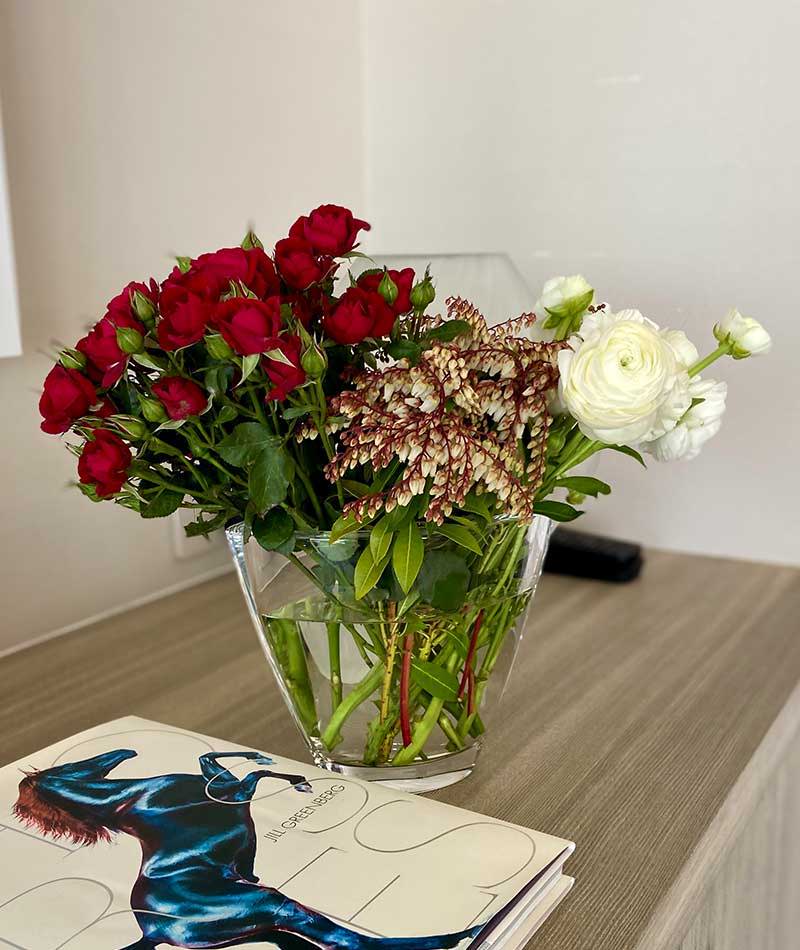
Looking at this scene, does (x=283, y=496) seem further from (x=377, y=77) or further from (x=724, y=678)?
(x=377, y=77)

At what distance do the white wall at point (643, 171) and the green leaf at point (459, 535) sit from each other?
0.71m

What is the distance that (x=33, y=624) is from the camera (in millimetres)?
955

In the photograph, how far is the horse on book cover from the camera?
436 mm

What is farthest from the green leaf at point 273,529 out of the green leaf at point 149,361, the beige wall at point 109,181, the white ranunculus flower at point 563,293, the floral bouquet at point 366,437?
the beige wall at point 109,181

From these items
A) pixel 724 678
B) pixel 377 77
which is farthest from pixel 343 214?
pixel 377 77

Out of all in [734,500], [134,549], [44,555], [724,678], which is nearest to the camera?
[724,678]

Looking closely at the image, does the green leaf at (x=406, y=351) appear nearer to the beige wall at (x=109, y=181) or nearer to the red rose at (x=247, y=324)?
the red rose at (x=247, y=324)

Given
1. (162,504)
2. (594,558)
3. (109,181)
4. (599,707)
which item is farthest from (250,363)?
(594,558)

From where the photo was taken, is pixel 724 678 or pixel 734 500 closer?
pixel 724 678

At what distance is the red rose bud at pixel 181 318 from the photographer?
49 cm

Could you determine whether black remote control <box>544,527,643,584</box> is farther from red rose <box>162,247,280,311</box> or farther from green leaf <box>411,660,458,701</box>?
red rose <box>162,247,280,311</box>

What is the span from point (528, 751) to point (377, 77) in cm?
97

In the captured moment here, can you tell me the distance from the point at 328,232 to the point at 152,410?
139 mm

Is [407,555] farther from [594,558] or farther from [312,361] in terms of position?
[594,558]
